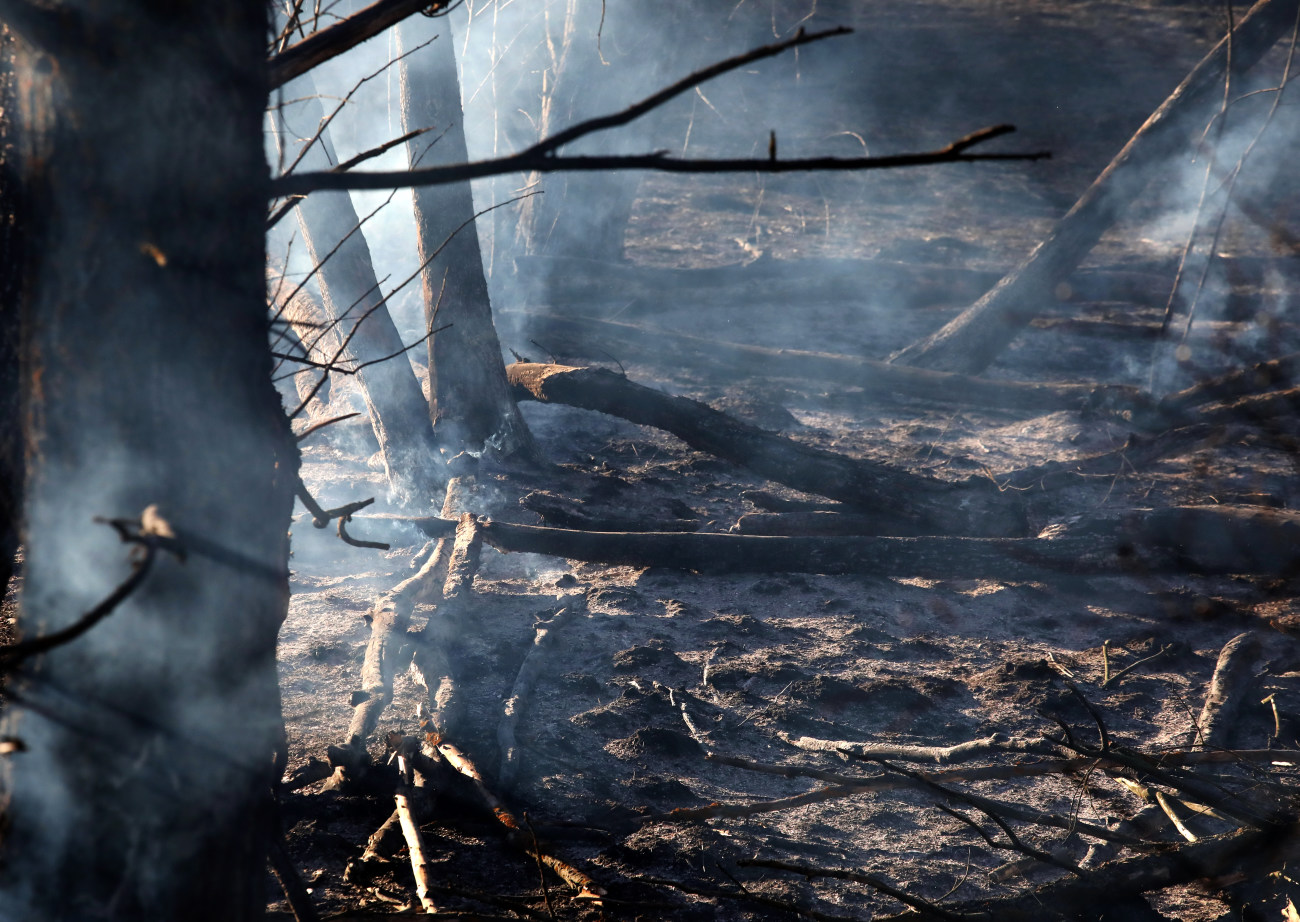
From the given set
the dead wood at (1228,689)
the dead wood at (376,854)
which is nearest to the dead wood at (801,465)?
the dead wood at (1228,689)

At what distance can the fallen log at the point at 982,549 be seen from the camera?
472 cm

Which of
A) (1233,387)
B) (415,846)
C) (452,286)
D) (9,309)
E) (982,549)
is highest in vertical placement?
(452,286)

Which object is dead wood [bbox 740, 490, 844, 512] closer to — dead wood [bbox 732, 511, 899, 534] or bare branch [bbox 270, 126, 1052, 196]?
dead wood [bbox 732, 511, 899, 534]

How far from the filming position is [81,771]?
1204mm

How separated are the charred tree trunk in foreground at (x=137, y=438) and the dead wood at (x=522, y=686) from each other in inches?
69.7

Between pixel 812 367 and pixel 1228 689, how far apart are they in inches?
179

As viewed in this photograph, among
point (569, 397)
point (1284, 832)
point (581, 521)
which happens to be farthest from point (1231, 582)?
point (569, 397)

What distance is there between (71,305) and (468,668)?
2912 millimetres

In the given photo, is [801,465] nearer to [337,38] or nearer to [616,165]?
[337,38]

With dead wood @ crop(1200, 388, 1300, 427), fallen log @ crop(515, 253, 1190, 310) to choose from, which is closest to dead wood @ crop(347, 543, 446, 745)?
dead wood @ crop(1200, 388, 1300, 427)

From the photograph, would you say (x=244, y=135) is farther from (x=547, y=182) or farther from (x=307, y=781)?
(x=547, y=182)

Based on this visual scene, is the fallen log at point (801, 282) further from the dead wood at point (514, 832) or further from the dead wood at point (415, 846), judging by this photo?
the dead wood at point (415, 846)

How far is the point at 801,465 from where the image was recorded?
5262 mm

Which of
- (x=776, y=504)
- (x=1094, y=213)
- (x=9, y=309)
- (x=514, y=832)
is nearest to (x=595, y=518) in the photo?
(x=776, y=504)
